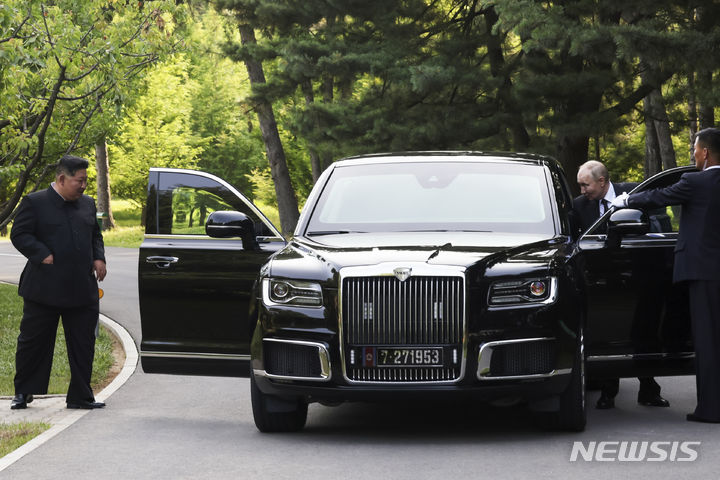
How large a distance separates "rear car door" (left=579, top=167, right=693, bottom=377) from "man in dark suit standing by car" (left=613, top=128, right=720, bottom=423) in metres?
0.23

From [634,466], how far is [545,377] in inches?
31.7

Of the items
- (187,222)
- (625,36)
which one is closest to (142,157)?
(625,36)

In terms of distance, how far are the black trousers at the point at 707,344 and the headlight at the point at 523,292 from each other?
1559mm

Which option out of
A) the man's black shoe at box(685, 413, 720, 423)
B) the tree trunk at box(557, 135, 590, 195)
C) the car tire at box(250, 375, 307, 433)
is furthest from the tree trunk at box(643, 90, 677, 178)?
the car tire at box(250, 375, 307, 433)

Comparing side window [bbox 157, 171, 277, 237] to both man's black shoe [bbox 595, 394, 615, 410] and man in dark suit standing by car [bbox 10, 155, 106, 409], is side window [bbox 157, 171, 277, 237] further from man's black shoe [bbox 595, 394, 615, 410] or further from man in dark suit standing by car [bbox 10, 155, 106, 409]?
man's black shoe [bbox 595, 394, 615, 410]

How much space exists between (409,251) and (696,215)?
2240 millimetres

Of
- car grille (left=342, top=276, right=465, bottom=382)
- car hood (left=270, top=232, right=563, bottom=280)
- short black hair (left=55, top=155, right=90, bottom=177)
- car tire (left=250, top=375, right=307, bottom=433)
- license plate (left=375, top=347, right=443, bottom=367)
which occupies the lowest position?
car tire (left=250, top=375, right=307, bottom=433)

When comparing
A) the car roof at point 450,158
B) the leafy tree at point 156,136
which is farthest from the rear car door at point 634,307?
the leafy tree at point 156,136

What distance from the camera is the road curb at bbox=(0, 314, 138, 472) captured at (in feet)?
25.3

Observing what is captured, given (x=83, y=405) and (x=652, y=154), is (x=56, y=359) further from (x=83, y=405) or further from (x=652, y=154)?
(x=652, y=154)

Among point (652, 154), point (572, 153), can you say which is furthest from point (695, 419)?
point (652, 154)

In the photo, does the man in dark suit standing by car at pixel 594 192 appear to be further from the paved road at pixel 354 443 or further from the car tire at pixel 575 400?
the car tire at pixel 575 400

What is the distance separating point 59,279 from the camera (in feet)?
31.1

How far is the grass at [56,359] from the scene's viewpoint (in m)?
11.5
